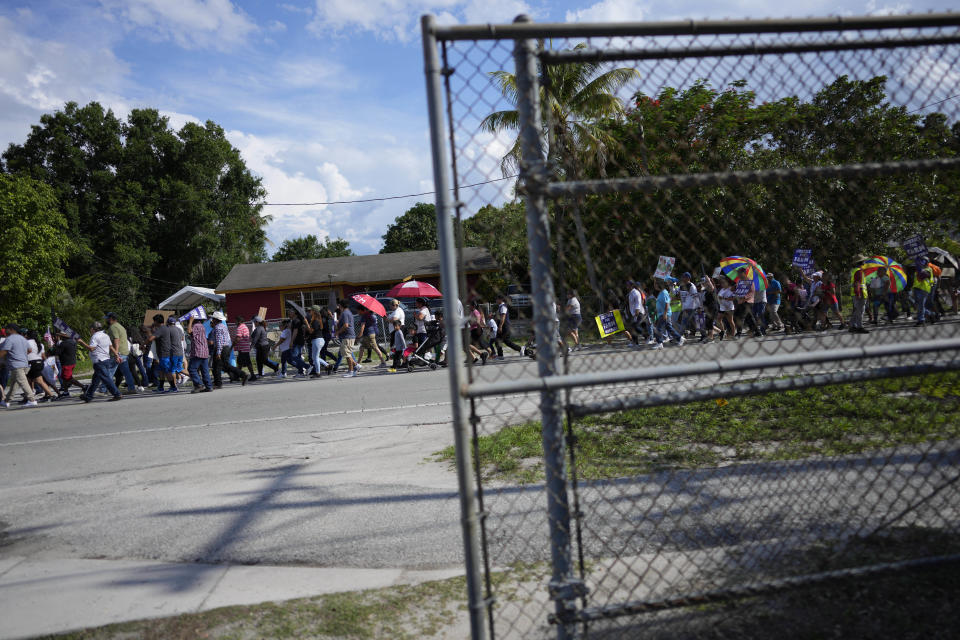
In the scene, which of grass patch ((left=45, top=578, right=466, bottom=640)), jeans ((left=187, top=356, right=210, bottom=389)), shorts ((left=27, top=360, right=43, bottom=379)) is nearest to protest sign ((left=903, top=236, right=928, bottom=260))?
grass patch ((left=45, top=578, right=466, bottom=640))

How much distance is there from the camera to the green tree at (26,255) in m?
26.5

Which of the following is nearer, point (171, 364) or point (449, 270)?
point (449, 270)

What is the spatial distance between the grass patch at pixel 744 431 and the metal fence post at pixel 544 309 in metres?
2.30

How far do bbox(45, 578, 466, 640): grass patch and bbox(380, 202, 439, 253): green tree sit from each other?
59000 mm

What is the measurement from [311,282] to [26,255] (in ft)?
43.0

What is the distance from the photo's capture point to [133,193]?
41.3m

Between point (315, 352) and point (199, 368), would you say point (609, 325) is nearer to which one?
point (199, 368)

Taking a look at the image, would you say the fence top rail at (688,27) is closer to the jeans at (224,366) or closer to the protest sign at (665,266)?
the protest sign at (665,266)

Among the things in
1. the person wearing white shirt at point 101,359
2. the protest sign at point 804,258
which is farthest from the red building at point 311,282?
the protest sign at point 804,258

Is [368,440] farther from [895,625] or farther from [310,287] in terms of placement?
[310,287]

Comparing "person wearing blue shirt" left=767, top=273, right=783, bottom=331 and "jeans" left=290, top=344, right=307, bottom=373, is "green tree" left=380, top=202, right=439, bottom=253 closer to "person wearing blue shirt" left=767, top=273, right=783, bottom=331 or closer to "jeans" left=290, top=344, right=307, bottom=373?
"jeans" left=290, top=344, right=307, bottom=373

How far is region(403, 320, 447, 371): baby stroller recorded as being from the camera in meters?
14.3

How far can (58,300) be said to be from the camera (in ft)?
103

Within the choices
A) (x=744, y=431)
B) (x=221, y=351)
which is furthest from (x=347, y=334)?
(x=744, y=431)
